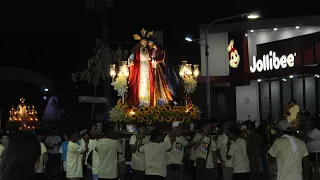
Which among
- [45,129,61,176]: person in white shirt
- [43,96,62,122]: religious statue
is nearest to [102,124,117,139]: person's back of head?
[45,129,61,176]: person in white shirt

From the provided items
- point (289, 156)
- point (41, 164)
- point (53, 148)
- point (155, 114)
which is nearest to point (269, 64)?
point (53, 148)

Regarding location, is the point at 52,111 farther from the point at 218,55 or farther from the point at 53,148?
the point at 53,148

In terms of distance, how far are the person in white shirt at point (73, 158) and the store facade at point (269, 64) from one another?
19.4m

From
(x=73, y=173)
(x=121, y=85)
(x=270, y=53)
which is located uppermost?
(x=270, y=53)

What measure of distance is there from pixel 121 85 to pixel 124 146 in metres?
3.56

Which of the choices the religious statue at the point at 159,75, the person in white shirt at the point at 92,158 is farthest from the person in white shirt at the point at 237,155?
the religious statue at the point at 159,75

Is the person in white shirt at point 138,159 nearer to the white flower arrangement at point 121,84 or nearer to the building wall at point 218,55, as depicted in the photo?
the white flower arrangement at point 121,84

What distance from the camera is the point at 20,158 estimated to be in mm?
5289

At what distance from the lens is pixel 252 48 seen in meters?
38.2

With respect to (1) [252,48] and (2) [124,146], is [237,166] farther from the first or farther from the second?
(1) [252,48]

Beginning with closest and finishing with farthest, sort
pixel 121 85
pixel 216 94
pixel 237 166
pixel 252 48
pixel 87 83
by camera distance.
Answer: pixel 237 166 < pixel 121 85 < pixel 87 83 < pixel 252 48 < pixel 216 94

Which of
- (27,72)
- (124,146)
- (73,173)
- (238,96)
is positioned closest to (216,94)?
(238,96)

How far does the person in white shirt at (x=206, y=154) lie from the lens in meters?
14.5

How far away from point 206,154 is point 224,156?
53 cm
